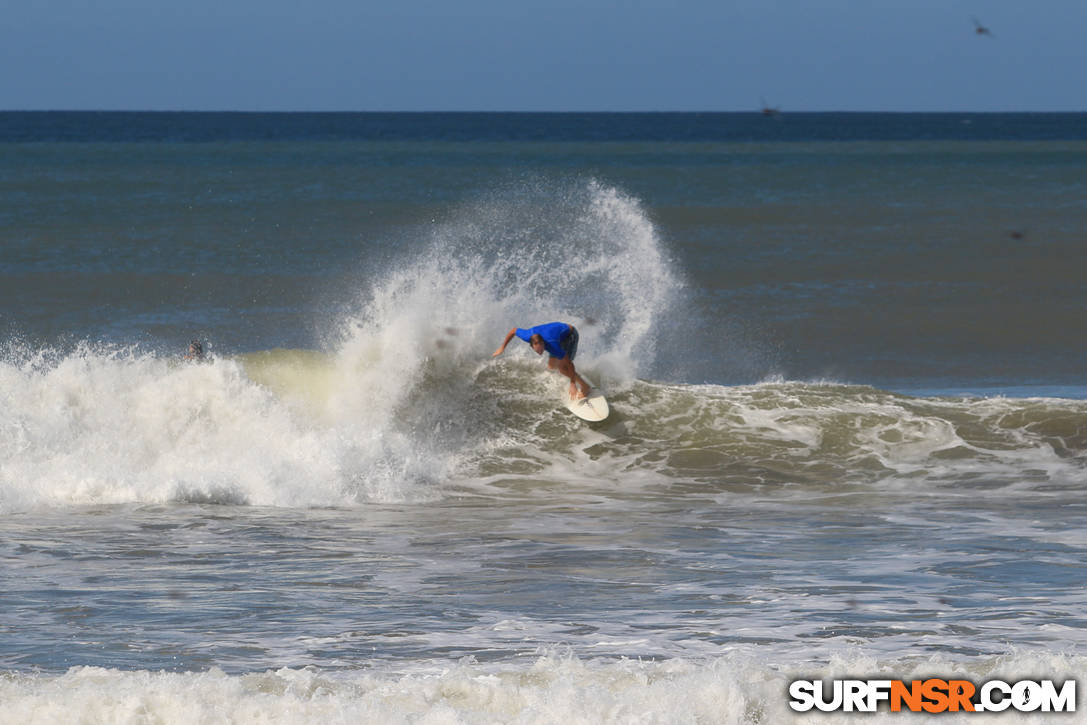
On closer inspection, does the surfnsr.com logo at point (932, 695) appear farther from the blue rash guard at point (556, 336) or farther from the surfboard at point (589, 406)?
the surfboard at point (589, 406)

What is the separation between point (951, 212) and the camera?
1588 inches

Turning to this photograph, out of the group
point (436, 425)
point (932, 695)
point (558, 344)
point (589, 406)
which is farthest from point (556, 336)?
point (932, 695)

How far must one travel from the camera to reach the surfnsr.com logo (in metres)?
6.04

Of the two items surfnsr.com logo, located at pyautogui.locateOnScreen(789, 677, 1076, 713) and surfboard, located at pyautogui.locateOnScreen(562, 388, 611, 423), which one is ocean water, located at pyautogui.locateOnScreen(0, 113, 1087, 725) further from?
surfboard, located at pyautogui.locateOnScreen(562, 388, 611, 423)

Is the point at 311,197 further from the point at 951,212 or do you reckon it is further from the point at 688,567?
the point at 688,567

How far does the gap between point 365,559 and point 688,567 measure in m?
2.29

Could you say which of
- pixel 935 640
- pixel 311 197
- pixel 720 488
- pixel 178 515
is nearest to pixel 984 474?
pixel 720 488

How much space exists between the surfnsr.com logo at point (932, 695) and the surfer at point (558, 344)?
7.12 metres

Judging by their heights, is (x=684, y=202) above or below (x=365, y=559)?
above

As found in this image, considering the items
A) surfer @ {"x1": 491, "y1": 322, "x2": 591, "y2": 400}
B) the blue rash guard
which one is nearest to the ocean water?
surfer @ {"x1": 491, "y1": 322, "x2": 591, "y2": 400}

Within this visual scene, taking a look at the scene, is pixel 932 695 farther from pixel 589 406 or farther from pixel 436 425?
pixel 589 406

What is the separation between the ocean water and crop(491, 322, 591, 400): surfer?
1.36ft

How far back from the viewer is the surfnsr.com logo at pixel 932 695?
604 cm

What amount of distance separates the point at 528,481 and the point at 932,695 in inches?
284
